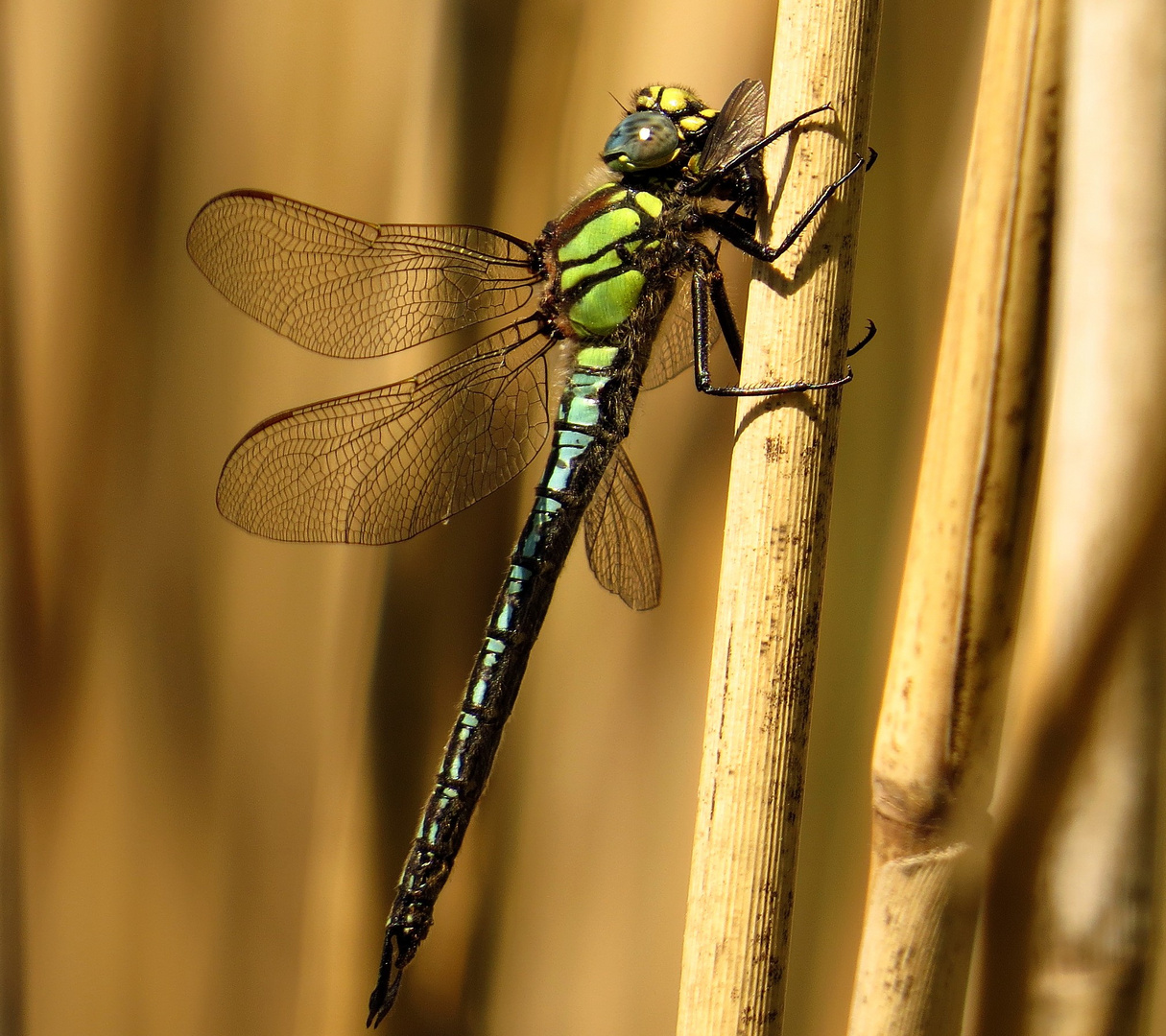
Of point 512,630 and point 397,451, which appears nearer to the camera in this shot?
point 512,630

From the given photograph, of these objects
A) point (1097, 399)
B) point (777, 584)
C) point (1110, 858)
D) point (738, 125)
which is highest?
point (738, 125)

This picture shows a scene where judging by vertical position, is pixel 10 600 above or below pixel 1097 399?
below

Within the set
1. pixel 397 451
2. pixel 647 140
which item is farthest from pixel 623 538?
pixel 647 140

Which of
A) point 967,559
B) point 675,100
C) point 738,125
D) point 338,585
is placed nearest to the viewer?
point 967,559

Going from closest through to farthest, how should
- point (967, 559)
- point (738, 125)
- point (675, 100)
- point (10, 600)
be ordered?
point (967, 559) → point (738, 125) → point (675, 100) → point (10, 600)

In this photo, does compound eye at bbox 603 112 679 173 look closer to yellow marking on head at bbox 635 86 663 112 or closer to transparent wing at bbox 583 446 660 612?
yellow marking on head at bbox 635 86 663 112

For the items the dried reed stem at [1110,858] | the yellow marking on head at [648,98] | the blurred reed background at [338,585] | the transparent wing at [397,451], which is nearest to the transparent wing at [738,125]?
the yellow marking on head at [648,98]

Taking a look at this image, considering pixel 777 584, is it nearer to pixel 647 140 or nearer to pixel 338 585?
pixel 647 140

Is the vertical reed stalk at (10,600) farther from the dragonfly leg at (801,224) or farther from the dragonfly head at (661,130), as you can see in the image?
the dragonfly leg at (801,224)
